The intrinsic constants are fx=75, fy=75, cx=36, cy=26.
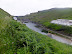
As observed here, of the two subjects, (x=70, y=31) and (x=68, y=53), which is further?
(x=70, y=31)

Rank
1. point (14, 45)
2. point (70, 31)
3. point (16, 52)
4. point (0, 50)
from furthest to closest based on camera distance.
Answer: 1. point (70, 31)
2. point (14, 45)
3. point (16, 52)
4. point (0, 50)

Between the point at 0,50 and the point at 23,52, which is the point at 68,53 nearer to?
the point at 23,52

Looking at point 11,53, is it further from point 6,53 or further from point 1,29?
point 1,29

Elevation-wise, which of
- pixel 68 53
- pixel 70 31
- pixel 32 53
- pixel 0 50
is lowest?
pixel 70 31

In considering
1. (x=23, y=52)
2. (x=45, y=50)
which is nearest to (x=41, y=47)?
(x=45, y=50)

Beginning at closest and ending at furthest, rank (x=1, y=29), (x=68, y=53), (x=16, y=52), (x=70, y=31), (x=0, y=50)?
(x=0, y=50) < (x=16, y=52) < (x=68, y=53) < (x=1, y=29) < (x=70, y=31)

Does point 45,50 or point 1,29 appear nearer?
point 45,50

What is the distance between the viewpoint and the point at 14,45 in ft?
15.7

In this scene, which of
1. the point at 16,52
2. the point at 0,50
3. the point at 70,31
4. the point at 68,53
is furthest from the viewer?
the point at 70,31

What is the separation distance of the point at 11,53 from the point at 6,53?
254mm

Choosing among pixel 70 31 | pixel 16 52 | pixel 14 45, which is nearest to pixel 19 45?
pixel 14 45

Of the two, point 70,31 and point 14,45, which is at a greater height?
point 14,45

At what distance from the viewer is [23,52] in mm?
4047

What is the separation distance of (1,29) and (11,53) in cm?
261
